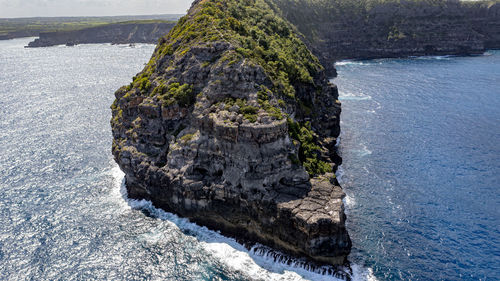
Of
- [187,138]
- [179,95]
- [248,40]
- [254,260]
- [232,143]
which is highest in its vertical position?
[248,40]

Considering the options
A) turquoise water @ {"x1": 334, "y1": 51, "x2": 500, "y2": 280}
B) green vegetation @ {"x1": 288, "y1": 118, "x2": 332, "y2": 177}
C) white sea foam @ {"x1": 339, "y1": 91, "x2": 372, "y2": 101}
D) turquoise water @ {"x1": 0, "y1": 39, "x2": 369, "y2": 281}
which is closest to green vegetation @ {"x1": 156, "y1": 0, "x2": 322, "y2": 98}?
green vegetation @ {"x1": 288, "y1": 118, "x2": 332, "y2": 177}

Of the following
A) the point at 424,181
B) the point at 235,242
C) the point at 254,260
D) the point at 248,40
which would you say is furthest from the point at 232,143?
the point at 424,181

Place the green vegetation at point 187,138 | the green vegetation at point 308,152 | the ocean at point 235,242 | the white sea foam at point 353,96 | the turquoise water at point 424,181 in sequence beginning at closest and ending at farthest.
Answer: the ocean at point 235,242 < the turquoise water at point 424,181 < the green vegetation at point 308,152 < the green vegetation at point 187,138 < the white sea foam at point 353,96

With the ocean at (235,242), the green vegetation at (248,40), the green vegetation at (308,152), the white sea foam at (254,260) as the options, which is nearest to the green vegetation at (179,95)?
the green vegetation at (248,40)

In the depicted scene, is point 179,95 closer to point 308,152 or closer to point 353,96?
point 308,152

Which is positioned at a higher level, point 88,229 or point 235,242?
point 235,242

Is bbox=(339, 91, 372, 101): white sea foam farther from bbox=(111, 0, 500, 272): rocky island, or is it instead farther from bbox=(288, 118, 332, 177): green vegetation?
bbox=(288, 118, 332, 177): green vegetation

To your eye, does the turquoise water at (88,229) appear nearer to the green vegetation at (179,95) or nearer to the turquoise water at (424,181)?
the turquoise water at (424,181)
